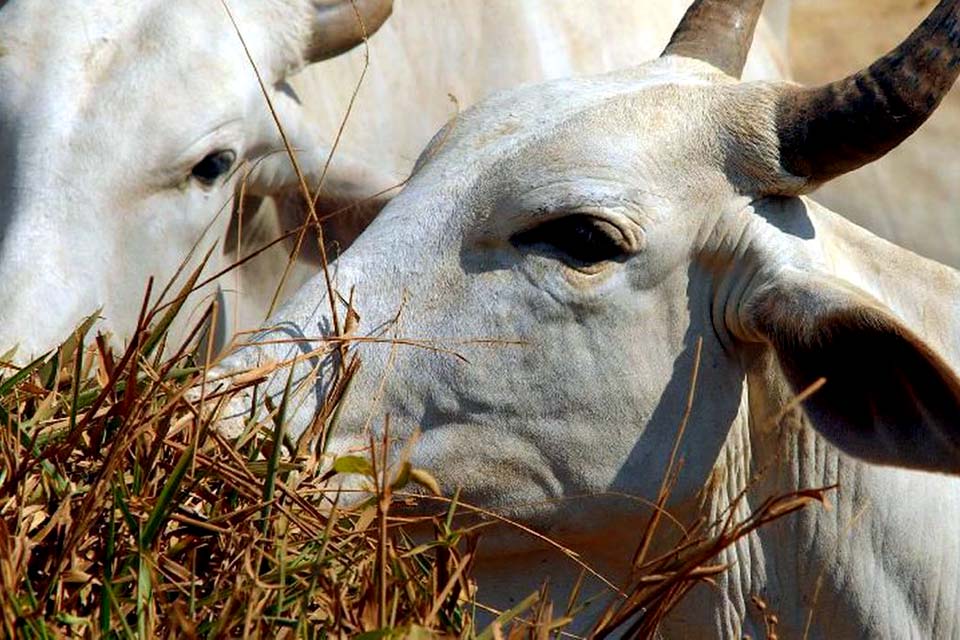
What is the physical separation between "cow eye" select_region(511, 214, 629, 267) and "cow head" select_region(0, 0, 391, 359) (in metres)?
1.51

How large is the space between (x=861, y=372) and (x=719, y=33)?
1007 millimetres

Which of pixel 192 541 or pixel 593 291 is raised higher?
pixel 192 541

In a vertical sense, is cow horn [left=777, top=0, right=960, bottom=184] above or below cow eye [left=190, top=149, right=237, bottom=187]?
above

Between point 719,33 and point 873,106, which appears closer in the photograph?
point 873,106

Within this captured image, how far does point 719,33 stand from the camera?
12.8 feet

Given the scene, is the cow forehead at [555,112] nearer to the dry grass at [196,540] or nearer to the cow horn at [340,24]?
the dry grass at [196,540]

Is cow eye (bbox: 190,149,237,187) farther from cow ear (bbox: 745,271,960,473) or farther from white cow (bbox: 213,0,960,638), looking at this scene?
cow ear (bbox: 745,271,960,473)

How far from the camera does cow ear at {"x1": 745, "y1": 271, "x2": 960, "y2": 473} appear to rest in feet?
10.2

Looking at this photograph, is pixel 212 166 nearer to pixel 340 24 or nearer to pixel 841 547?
pixel 340 24

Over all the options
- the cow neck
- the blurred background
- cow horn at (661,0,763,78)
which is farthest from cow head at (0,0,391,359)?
the blurred background

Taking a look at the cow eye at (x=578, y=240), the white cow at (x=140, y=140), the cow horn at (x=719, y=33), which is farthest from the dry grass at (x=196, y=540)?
the white cow at (x=140, y=140)

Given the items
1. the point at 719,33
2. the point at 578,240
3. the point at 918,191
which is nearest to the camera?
the point at 578,240

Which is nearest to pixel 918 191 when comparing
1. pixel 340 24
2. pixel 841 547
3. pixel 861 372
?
pixel 340 24


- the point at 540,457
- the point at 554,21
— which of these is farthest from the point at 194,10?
the point at 540,457
